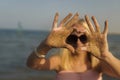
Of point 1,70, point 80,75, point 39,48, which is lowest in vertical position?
point 1,70

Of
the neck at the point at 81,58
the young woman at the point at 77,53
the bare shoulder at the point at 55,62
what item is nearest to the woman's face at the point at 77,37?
the young woman at the point at 77,53

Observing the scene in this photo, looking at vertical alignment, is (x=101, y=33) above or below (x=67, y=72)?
above

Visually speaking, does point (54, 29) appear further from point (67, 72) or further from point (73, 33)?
point (67, 72)

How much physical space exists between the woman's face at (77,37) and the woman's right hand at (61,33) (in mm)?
45

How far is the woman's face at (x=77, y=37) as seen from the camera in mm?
3367

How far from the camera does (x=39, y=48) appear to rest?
136 inches

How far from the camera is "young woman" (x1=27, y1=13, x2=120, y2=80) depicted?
11.0ft

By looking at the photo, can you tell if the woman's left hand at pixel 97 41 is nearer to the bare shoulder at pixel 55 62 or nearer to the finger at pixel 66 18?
the finger at pixel 66 18

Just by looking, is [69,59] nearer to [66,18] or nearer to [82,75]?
[82,75]

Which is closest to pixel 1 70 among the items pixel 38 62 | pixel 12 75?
pixel 12 75

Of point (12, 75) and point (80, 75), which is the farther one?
point (12, 75)

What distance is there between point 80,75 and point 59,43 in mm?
328

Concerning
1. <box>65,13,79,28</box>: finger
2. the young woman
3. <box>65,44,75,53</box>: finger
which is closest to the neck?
the young woman

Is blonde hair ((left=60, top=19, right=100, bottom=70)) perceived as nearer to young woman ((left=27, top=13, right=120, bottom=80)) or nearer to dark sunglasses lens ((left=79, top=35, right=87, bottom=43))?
young woman ((left=27, top=13, right=120, bottom=80))
